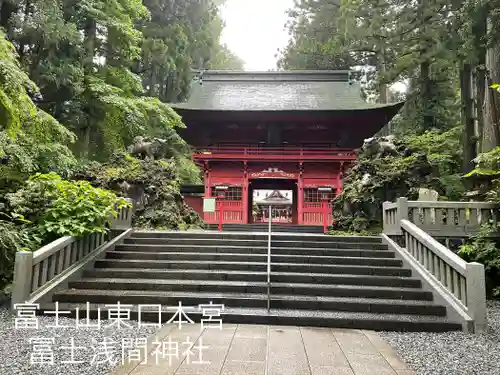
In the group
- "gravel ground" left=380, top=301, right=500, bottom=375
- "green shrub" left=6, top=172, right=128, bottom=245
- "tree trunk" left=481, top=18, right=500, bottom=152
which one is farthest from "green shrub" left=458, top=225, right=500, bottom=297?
"green shrub" left=6, top=172, right=128, bottom=245

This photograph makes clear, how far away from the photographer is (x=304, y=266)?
602 cm

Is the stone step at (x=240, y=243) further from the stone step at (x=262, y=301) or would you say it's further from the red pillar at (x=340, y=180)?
the red pillar at (x=340, y=180)

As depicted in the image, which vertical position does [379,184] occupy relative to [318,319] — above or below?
above

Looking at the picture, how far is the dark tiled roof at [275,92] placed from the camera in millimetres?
16078

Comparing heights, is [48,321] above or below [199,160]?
below

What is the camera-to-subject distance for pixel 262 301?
4.95m

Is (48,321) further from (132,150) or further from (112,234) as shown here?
(132,150)

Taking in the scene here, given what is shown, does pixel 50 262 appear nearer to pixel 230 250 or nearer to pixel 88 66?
pixel 230 250

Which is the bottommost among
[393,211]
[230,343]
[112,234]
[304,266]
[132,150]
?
[230,343]

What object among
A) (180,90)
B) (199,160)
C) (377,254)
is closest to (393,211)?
(377,254)

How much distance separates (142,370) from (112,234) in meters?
4.45

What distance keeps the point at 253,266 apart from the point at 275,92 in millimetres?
14323

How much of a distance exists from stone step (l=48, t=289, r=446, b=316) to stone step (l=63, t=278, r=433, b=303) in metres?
0.15

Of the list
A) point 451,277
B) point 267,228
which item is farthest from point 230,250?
point 267,228
